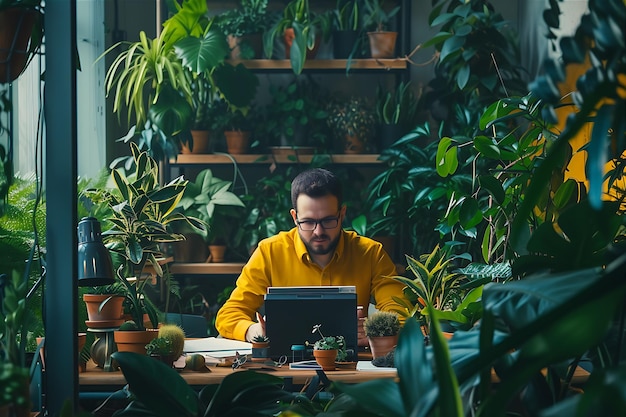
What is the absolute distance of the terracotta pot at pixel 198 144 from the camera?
15.5 feet

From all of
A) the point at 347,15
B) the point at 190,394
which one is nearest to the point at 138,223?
the point at 190,394

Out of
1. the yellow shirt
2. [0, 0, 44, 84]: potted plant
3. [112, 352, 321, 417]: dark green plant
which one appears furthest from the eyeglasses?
[112, 352, 321, 417]: dark green plant

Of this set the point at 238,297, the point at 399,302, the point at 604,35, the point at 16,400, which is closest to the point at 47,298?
the point at 16,400

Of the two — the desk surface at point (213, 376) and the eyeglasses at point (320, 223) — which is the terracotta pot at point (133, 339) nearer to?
the desk surface at point (213, 376)

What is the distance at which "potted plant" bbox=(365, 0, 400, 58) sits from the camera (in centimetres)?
469

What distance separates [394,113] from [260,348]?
7.40 ft

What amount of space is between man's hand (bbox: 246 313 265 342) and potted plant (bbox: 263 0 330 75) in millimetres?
1870

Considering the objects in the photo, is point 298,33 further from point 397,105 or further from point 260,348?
point 260,348

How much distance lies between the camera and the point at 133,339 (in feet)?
8.64

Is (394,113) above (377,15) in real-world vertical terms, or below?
below

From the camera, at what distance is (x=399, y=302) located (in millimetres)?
2861

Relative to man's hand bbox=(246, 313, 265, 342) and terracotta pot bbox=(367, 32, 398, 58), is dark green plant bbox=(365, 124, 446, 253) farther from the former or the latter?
man's hand bbox=(246, 313, 265, 342)

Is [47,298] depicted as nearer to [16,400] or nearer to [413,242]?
[16,400]

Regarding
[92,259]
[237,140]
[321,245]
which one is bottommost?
[321,245]
